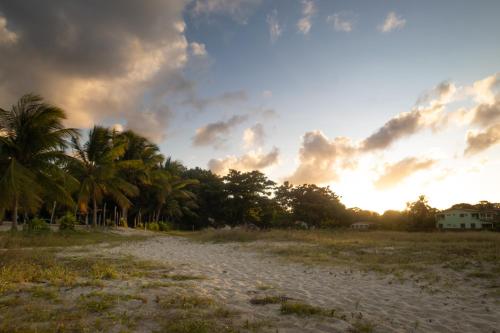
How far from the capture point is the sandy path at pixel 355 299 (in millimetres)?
3891

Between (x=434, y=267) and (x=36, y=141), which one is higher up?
(x=36, y=141)

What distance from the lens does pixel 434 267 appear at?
8008 millimetres

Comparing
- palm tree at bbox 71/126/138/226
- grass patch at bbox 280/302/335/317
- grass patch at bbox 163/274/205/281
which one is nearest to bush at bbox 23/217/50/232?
palm tree at bbox 71/126/138/226

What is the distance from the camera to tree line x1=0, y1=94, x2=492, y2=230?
51.7 feet

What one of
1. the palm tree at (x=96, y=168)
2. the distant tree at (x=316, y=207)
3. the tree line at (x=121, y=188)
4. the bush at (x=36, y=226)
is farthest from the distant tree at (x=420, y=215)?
the bush at (x=36, y=226)

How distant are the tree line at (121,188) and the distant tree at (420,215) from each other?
116 mm

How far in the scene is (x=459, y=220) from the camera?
56.5 metres

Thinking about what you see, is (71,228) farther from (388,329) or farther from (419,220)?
(419,220)

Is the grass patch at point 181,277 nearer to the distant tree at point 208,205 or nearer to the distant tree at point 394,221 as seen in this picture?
the distant tree at point 208,205

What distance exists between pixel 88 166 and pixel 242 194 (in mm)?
20035

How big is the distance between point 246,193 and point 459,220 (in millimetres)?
42117

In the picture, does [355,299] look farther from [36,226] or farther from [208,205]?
[208,205]

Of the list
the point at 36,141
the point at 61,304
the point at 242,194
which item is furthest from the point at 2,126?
the point at 242,194

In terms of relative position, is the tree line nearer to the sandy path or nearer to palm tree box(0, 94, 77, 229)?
palm tree box(0, 94, 77, 229)
